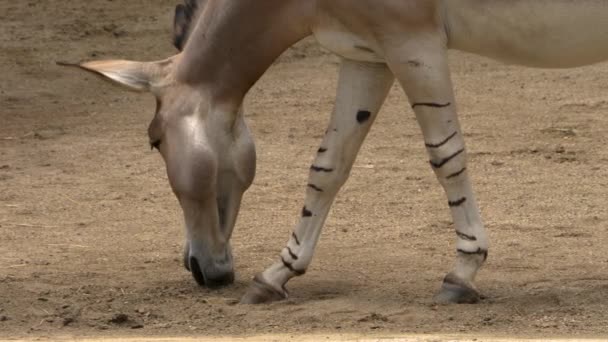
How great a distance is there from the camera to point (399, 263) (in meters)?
7.72

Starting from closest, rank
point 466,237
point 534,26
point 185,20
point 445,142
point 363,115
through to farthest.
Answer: point 534,26 → point 445,142 → point 466,237 → point 363,115 → point 185,20

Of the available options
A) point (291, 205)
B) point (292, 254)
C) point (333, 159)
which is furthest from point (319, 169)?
point (291, 205)

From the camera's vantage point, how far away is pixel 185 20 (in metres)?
7.22

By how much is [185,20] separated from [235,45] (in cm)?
46

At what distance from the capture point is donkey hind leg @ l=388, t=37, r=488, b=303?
6.51 m

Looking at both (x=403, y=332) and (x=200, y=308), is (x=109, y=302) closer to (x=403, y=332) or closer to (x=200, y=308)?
(x=200, y=308)

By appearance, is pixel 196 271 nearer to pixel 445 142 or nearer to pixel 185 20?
pixel 185 20

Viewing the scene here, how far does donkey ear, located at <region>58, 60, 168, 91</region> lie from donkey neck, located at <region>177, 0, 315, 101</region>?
0.13 meters

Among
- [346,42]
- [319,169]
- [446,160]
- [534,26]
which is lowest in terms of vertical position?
[319,169]

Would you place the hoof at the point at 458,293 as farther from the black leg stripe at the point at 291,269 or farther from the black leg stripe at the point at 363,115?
the black leg stripe at the point at 363,115

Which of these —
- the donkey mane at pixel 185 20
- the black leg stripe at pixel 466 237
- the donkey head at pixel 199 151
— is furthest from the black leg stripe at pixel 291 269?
the donkey mane at pixel 185 20

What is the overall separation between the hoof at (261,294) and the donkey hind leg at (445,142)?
82 centimetres

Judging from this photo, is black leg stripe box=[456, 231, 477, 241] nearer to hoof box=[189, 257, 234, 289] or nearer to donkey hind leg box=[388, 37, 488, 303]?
donkey hind leg box=[388, 37, 488, 303]

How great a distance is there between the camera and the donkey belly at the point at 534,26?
6.51m
